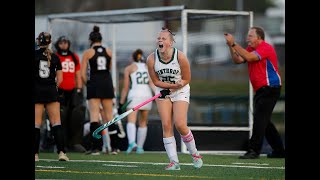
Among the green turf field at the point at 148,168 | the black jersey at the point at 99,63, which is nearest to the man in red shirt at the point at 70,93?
the black jersey at the point at 99,63

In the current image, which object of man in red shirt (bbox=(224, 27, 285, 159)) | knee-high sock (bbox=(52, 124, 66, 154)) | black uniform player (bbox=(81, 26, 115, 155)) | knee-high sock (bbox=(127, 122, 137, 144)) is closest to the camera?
knee-high sock (bbox=(52, 124, 66, 154))

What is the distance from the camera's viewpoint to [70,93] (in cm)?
1822

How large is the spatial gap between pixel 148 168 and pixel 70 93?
5037mm

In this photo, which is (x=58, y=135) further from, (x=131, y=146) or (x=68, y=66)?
(x=131, y=146)

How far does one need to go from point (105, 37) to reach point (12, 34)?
9.87 metres

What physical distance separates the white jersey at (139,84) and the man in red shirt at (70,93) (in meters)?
1.01

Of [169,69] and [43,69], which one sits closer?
[169,69]

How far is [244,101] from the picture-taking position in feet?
79.1

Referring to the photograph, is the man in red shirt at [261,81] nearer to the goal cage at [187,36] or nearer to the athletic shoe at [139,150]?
the goal cage at [187,36]

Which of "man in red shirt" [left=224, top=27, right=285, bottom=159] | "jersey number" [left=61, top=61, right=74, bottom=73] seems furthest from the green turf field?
"jersey number" [left=61, top=61, right=74, bottom=73]

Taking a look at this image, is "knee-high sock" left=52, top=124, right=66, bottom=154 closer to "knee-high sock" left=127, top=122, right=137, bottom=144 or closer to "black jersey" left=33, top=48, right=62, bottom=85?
Answer: "black jersey" left=33, top=48, right=62, bottom=85

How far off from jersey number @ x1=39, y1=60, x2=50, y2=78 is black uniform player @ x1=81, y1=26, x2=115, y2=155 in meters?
1.95

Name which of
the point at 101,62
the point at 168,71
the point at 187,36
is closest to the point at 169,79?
the point at 168,71

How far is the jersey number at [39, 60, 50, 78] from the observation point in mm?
14945
